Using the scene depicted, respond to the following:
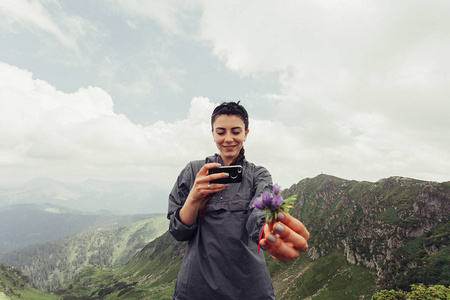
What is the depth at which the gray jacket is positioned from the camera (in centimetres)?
448

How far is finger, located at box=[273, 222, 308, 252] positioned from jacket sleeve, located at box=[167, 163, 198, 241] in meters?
2.01

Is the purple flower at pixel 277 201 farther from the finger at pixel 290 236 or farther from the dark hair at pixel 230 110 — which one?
the dark hair at pixel 230 110

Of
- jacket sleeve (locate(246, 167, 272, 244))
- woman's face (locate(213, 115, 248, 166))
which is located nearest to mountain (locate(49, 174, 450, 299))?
jacket sleeve (locate(246, 167, 272, 244))

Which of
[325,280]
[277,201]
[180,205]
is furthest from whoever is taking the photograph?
[325,280]

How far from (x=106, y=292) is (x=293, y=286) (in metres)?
167

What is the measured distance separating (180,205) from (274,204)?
249cm

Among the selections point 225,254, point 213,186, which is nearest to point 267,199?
point 213,186

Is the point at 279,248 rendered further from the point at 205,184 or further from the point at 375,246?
A: the point at 375,246

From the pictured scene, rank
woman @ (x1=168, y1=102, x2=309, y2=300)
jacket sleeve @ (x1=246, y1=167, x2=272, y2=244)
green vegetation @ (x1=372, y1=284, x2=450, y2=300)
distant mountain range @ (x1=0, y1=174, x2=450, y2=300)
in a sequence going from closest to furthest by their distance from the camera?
jacket sleeve @ (x1=246, y1=167, x2=272, y2=244), woman @ (x1=168, y1=102, x2=309, y2=300), green vegetation @ (x1=372, y1=284, x2=450, y2=300), distant mountain range @ (x1=0, y1=174, x2=450, y2=300)

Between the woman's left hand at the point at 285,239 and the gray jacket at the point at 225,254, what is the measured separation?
0.76 metres

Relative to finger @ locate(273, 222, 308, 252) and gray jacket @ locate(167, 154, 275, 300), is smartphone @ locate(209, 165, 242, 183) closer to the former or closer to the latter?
gray jacket @ locate(167, 154, 275, 300)

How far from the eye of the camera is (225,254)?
4594mm

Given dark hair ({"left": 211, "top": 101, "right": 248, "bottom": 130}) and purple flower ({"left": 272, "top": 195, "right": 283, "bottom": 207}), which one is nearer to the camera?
purple flower ({"left": 272, "top": 195, "right": 283, "bottom": 207})

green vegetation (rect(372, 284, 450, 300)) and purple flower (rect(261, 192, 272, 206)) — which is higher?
purple flower (rect(261, 192, 272, 206))
